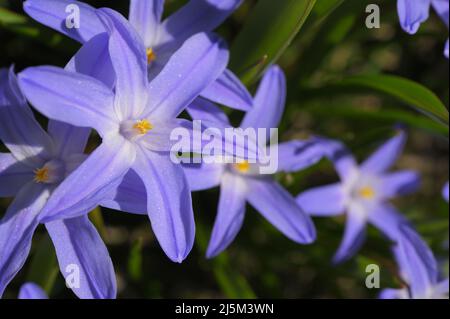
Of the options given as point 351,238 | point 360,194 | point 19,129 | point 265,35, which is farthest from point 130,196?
point 360,194

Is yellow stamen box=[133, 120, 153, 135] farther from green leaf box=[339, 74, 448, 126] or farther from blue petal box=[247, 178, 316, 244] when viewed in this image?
green leaf box=[339, 74, 448, 126]

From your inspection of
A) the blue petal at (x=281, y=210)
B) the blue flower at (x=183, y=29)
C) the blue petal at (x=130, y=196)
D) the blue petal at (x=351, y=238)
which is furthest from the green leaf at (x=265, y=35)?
the blue petal at (x=351, y=238)

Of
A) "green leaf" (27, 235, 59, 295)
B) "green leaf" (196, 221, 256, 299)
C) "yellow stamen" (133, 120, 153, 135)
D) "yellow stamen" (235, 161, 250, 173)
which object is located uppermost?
"yellow stamen" (133, 120, 153, 135)

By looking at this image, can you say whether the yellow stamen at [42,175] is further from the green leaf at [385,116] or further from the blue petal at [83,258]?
the green leaf at [385,116]

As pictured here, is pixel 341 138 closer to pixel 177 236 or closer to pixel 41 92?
pixel 177 236

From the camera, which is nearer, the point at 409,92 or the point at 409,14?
the point at 409,14

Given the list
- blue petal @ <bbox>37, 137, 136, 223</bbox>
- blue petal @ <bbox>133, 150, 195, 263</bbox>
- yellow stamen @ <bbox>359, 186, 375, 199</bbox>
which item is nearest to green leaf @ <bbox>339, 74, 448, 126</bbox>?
yellow stamen @ <bbox>359, 186, 375, 199</bbox>

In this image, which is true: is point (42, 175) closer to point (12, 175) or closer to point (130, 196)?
point (12, 175)
